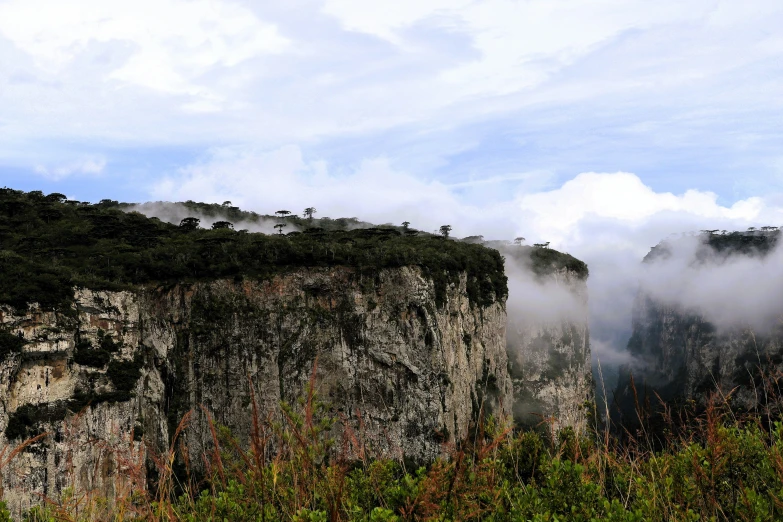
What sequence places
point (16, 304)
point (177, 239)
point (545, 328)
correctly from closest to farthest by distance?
point (16, 304), point (177, 239), point (545, 328)

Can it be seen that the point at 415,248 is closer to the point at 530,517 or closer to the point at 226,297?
the point at 226,297

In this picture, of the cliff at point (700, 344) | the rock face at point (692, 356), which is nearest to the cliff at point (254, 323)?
the rock face at point (692, 356)

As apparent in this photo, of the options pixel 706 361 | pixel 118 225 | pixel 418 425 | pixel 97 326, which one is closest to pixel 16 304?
pixel 97 326

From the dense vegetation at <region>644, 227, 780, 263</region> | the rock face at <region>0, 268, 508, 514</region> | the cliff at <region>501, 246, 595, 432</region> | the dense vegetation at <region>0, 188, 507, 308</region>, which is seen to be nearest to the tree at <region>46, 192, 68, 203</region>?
the dense vegetation at <region>0, 188, 507, 308</region>

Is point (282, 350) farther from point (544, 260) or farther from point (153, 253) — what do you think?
point (544, 260)

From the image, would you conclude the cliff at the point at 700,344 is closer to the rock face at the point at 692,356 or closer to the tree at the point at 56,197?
the rock face at the point at 692,356

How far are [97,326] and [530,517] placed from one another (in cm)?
3737

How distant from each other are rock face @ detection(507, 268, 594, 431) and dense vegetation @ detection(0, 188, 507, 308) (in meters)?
28.8

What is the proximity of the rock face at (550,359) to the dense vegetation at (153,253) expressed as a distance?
2877 centimetres

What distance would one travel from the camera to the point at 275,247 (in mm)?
53375

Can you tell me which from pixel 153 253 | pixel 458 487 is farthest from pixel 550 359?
pixel 458 487

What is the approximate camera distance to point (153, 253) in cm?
5050

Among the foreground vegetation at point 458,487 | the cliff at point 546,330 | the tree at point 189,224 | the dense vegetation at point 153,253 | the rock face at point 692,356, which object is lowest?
the rock face at point 692,356

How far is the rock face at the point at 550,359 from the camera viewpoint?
89938 millimetres
